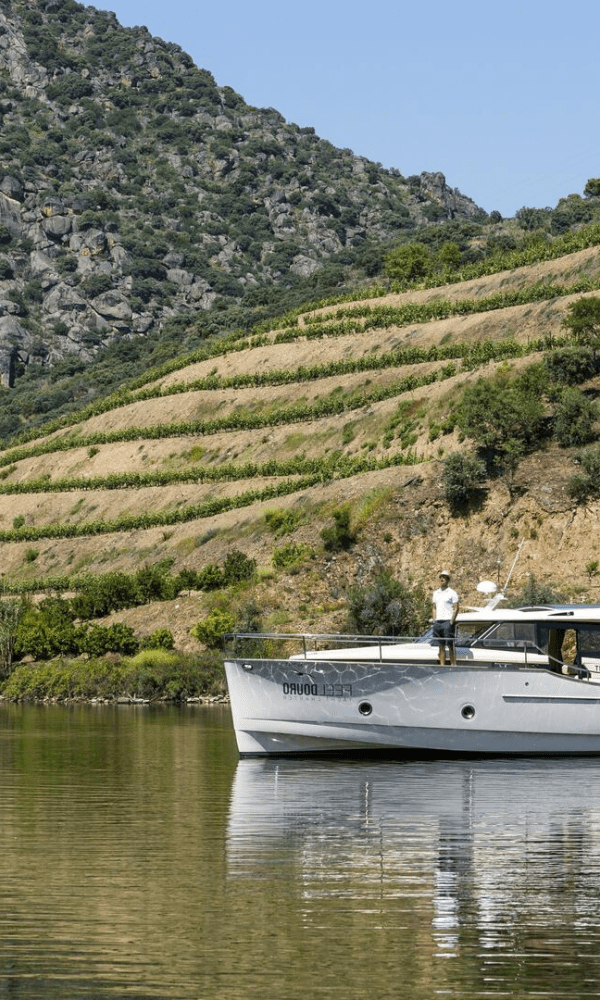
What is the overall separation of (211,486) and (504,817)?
201ft

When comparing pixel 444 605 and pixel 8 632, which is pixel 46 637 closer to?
pixel 8 632

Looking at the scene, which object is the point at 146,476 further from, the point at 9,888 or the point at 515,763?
the point at 9,888

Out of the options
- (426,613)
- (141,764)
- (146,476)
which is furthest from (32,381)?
(141,764)

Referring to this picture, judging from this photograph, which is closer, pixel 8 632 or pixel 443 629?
pixel 443 629

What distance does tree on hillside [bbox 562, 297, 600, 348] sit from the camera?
243 feet

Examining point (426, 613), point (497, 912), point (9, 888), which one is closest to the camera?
point (497, 912)

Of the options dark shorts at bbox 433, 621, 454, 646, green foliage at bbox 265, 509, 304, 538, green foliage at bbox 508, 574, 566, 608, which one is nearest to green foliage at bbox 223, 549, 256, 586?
green foliage at bbox 265, 509, 304, 538

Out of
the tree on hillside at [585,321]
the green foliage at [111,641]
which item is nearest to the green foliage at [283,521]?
the green foliage at [111,641]

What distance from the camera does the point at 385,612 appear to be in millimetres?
57594

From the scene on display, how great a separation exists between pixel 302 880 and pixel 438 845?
10.1 feet

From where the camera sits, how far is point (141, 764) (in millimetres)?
30891

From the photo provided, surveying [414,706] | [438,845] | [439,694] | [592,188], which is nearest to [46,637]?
[414,706]

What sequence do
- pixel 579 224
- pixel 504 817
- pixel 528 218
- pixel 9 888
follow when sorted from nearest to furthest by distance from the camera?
pixel 9 888
pixel 504 817
pixel 579 224
pixel 528 218

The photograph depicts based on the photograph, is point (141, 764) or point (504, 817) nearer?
point (504, 817)
